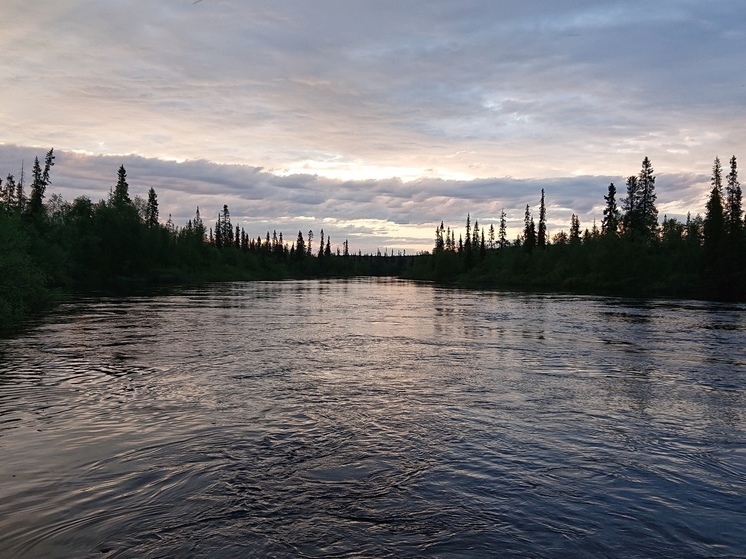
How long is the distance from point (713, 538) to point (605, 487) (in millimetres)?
1575

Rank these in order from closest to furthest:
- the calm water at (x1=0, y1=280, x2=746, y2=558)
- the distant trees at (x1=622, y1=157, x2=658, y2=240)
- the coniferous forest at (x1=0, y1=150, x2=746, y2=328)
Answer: the calm water at (x1=0, y1=280, x2=746, y2=558) → the coniferous forest at (x1=0, y1=150, x2=746, y2=328) → the distant trees at (x1=622, y1=157, x2=658, y2=240)

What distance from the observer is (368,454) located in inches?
352

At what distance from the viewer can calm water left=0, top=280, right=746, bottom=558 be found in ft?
20.7

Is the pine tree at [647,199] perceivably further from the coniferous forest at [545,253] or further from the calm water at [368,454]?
the calm water at [368,454]

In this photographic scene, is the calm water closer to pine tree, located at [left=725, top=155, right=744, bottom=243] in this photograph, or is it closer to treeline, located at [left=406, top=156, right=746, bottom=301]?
treeline, located at [left=406, top=156, right=746, bottom=301]

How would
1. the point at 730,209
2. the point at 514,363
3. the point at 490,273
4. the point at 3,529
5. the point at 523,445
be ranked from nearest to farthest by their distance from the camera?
the point at 3,529 < the point at 523,445 < the point at 514,363 < the point at 730,209 < the point at 490,273

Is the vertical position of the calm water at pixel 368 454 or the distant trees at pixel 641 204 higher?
the distant trees at pixel 641 204

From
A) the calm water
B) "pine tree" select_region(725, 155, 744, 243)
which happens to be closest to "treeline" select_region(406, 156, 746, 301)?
"pine tree" select_region(725, 155, 744, 243)

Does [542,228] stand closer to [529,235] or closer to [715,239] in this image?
[529,235]

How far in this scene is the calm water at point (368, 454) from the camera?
631 centimetres

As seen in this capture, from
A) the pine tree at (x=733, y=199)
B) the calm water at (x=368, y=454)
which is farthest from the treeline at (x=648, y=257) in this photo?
the calm water at (x=368, y=454)

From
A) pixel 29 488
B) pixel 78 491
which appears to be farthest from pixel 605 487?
pixel 29 488

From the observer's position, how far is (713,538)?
21.0ft

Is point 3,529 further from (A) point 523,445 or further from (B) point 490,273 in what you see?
(B) point 490,273
